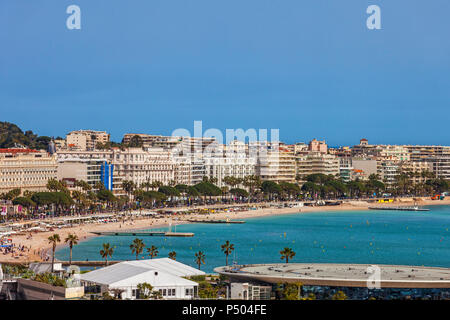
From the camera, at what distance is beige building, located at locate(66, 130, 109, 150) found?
141000 mm

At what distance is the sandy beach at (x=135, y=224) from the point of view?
52781 millimetres

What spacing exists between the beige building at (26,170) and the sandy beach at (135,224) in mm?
15324

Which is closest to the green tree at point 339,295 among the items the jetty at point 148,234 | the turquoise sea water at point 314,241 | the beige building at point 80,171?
the turquoise sea water at point 314,241

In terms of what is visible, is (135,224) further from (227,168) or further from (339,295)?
(339,295)

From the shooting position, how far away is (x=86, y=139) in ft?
482

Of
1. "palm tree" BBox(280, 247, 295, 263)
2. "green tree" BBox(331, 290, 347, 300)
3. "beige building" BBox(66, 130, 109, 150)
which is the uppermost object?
"beige building" BBox(66, 130, 109, 150)

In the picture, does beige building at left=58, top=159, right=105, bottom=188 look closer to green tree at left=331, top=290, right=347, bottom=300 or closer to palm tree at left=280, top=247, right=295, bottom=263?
palm tree at left=280, top=247, right=295, bottom=263

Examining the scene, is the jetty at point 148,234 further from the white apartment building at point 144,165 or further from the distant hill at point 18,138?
the distant hill at point 18,138

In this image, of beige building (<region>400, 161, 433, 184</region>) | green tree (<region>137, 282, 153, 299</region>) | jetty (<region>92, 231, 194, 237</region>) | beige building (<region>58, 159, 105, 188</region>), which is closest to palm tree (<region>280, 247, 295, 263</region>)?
green tree (<region>137, 282, 153, 299</region>)

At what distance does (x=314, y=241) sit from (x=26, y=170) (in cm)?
3668

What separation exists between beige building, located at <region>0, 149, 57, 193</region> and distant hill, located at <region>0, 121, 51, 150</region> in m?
38.4

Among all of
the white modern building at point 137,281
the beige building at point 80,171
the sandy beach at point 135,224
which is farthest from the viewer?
the beige building at point 80,171

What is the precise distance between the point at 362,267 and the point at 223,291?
5085 mm

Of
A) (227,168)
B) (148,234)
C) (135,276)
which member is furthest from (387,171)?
(135,276)
